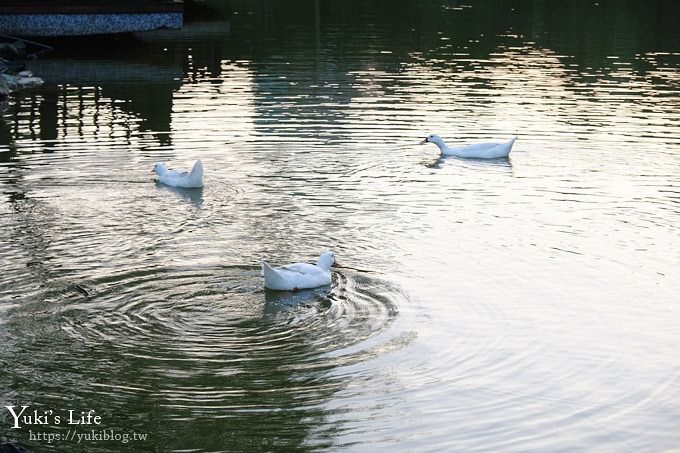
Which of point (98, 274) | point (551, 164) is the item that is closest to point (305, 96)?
point (551, 164)

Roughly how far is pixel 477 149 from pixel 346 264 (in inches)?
290

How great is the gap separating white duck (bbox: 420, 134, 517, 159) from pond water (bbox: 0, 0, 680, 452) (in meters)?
0.20

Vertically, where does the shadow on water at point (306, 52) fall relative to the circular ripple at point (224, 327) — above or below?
above

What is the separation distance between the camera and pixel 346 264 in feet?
45.1

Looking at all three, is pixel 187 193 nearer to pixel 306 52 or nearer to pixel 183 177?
pixel 183 177

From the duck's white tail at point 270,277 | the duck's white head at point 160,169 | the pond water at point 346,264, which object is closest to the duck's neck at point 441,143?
the pond water at point 346,264

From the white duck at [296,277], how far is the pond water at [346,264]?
14 centimetres

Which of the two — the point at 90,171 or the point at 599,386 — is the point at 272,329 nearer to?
the point at 599,386

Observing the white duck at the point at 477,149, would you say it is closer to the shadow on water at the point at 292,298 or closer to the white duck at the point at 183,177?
the white duck at the point at 183,177

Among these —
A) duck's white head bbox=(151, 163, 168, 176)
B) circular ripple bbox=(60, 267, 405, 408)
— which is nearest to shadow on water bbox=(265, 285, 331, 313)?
circular ripple bbox=(60, 267, 405, 408)

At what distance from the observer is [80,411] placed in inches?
384

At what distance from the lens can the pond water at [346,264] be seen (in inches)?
393

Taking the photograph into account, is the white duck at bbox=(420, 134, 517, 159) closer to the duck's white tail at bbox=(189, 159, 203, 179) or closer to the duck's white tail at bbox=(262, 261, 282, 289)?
the duck's white tail at bbox=(189, 159, 203, 179)

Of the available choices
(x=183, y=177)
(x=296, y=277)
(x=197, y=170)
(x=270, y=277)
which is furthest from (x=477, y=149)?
(x=270, y=277)
